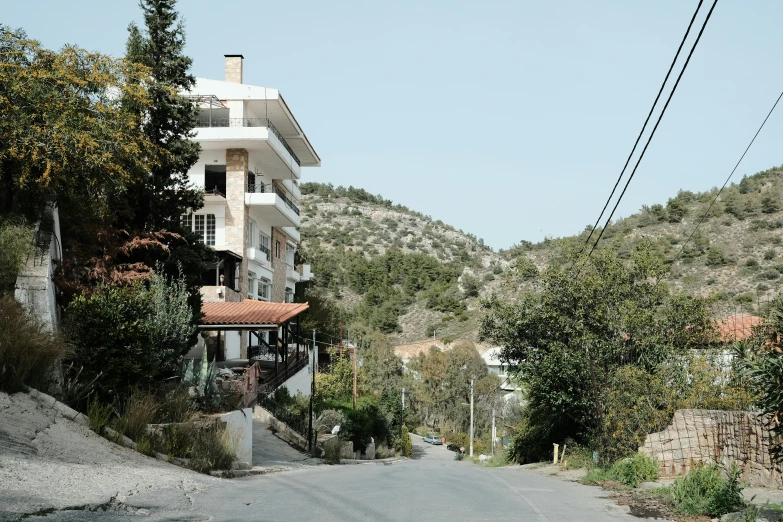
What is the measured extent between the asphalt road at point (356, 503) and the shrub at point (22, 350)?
463 centimetres

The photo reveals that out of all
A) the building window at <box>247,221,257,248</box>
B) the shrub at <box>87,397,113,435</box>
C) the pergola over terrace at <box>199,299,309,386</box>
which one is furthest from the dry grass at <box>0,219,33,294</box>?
the building window at <box>247,221,257,248</box>

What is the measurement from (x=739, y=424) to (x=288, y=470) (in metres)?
13.1

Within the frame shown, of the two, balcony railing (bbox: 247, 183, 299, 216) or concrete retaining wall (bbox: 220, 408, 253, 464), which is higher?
balcony railing (bbox: 247, 183, 299, 216)

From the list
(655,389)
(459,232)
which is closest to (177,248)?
(655,389)

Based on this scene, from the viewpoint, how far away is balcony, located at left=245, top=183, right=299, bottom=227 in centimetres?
4738

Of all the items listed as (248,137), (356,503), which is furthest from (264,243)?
(356,503)

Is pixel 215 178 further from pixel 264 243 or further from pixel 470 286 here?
pixel 470 286

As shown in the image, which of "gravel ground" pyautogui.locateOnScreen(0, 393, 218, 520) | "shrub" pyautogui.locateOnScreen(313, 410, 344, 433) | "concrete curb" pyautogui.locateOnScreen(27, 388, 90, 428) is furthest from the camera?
"shrub" pyautogui.locateOnScreen(313, 410, 344, 433)

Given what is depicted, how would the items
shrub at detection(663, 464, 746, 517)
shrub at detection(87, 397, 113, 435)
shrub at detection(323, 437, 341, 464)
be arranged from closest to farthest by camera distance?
shrub at detection(663, 464, 746, 517) < shrub at detection(87, 397, 113, 435) < shrub at detection(323, 437, 341, 464)

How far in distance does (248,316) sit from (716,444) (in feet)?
70.5

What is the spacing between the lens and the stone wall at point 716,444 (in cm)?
1912

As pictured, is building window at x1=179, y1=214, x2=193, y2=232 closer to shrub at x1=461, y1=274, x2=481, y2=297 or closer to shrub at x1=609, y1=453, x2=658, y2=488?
shrub at x1=609, y1=453, x2=658, y2=488

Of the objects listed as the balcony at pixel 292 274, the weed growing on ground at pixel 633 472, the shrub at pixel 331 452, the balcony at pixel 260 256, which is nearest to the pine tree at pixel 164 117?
the shrub at pixel 331 452

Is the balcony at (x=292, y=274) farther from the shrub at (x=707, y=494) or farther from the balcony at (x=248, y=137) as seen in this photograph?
the shrub at (x=707, y=494)
